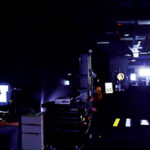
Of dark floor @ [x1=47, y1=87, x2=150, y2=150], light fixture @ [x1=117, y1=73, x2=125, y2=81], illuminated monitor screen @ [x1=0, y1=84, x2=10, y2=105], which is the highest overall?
light fixture @ [x1=117, y1=73, x2=125, y2=81]

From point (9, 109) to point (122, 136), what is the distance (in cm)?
311

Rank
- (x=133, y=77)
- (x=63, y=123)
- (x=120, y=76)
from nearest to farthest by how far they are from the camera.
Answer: (x=63, y=123) < (x=120, y=76) < (x=133, y=77)

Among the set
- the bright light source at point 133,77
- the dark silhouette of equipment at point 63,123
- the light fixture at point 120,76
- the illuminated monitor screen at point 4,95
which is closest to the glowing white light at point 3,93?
the illuminated monitor screen at point 4,95

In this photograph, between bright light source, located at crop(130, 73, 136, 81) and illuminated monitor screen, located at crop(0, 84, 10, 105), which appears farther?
bright light source, located at crop(130, 73, 136, 81)

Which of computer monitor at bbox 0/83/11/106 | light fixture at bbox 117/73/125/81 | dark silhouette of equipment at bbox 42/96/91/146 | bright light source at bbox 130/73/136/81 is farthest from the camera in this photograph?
bright light source at bbox 130/73/136/81

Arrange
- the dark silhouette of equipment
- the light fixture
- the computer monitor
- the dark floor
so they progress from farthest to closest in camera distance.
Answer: the light fixture < the dark floor < the dark silhouette of equipment < the computer monitor

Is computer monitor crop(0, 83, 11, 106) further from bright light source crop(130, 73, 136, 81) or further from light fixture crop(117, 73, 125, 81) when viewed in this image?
bright light source crop(130, 73, 136, 81)

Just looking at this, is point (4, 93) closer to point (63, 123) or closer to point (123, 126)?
point (63, 123)

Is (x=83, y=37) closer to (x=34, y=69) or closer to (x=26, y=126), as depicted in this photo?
(x=34, y=69)

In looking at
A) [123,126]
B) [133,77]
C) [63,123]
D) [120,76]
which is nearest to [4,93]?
[63,123]

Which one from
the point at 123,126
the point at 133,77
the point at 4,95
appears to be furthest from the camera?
the point at 133,77

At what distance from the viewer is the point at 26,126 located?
4.08 m

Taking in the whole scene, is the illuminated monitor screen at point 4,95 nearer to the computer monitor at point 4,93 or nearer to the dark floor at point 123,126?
the computer monitor at point 4,93

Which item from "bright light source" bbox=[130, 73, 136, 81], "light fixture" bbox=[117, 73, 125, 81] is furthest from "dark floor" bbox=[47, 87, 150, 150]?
"bright light source" bbox=[130, 73, 136, 81]
